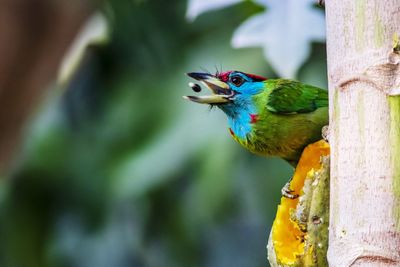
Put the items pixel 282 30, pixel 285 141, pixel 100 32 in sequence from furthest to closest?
pixel 100 32, pixel 282 30, pixel 285 141

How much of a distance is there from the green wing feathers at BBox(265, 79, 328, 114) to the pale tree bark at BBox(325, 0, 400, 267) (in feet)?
2.07

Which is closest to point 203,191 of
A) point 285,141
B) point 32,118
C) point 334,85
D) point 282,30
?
point 32,118

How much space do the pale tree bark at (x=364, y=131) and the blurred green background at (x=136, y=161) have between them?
211 cm

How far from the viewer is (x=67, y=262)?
3.65 m

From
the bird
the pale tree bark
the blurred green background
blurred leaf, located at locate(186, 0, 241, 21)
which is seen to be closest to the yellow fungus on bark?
the pale tree bark

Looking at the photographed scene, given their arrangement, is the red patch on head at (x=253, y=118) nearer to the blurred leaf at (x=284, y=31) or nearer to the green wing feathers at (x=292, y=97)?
the green wing feathers at (x=292, y=97)

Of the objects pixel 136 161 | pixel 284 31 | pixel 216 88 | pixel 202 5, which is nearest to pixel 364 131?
pixel 216 88

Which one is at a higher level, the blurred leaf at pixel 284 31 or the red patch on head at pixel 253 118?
the blurred leaf at pixel 284 31

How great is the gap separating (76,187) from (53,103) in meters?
0.38

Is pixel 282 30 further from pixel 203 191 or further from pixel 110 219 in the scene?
pixel 110 219

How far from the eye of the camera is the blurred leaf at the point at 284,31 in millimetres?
1985

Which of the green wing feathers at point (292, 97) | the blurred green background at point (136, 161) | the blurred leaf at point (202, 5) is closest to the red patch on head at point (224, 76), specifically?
the green wing feathers at point (292, 97)

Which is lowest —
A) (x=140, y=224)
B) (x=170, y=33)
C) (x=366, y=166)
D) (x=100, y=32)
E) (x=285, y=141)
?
(x=366, y=166)

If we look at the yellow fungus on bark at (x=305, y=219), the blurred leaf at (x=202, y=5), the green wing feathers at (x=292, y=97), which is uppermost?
the blurred leaf at (x=202, y=5)
